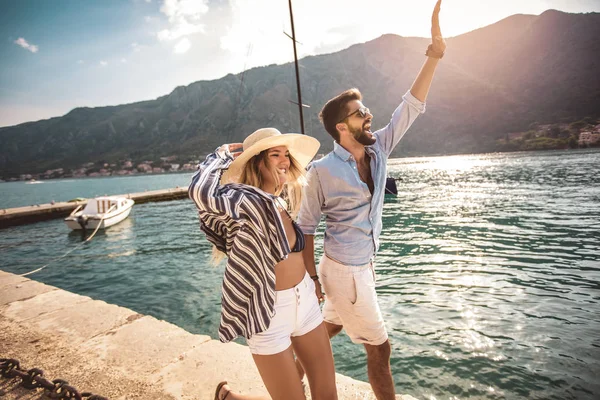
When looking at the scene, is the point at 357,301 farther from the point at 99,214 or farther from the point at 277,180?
the point at 99,214

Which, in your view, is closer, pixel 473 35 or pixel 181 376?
pixel 181 376

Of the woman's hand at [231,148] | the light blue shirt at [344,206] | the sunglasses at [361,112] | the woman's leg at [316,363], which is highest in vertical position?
the sunglasses at [361,112]

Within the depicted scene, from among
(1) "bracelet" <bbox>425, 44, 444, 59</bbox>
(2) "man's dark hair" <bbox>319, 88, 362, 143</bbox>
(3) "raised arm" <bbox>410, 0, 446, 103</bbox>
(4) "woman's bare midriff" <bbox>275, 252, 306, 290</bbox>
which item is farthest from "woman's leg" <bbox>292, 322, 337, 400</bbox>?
(1) "bracelet" <bbox>425, 44, 444, 59</bbox>

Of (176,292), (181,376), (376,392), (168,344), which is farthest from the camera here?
(176,292)

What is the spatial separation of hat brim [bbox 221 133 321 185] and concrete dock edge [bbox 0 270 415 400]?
6.60ft

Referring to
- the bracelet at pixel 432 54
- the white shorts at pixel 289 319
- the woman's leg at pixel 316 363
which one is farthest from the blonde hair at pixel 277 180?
the bracelet at pixel 432 54

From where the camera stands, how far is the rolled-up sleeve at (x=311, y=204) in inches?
96.2

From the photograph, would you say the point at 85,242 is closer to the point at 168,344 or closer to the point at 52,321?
the point at 52,321

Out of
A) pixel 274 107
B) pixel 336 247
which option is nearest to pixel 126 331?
pixel 336 247

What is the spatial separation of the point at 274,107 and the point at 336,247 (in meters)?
188

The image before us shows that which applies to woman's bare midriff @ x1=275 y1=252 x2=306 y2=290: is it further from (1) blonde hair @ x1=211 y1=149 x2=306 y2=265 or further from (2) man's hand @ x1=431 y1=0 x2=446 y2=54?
(2) man's hand @ x1=431 y1=0 x2=446 y2=54

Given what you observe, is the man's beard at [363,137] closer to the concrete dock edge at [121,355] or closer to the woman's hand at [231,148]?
the woman's hand at [231,148]

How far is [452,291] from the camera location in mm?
7094

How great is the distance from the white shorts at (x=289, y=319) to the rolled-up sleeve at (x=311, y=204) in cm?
52
